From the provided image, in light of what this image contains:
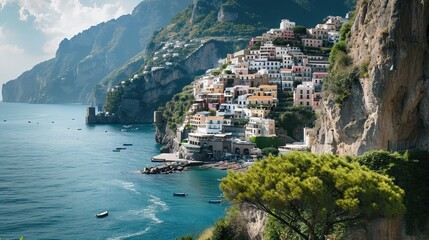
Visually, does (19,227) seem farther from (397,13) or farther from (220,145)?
(220,145)

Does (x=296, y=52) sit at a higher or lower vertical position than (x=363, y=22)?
higher

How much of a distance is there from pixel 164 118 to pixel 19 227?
2798 inches

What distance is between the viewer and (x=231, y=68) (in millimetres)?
109188

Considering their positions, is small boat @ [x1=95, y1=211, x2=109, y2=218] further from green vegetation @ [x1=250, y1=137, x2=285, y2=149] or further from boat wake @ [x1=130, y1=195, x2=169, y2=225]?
green vegetation @ [x1=250, y1=137, x2=285, y2=149]

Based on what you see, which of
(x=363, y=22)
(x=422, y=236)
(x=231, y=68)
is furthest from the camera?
(x=231, y=68)

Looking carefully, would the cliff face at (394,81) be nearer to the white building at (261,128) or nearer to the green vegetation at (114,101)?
the white building at (261,128)

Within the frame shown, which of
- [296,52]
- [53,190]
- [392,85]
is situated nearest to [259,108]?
[296,52]

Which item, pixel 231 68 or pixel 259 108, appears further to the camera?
pixel 231 68

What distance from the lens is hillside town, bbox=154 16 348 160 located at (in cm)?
8138

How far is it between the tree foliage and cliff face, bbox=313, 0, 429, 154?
260 inches

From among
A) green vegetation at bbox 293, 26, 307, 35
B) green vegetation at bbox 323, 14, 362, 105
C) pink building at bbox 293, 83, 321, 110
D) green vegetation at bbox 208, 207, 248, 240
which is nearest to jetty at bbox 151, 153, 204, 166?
pink building at bbox 293, 83, 321, 110

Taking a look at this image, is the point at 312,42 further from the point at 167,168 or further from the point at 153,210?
the point at 153,210

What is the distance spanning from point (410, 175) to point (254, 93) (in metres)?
66.5

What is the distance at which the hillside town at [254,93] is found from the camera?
81.4 metres
